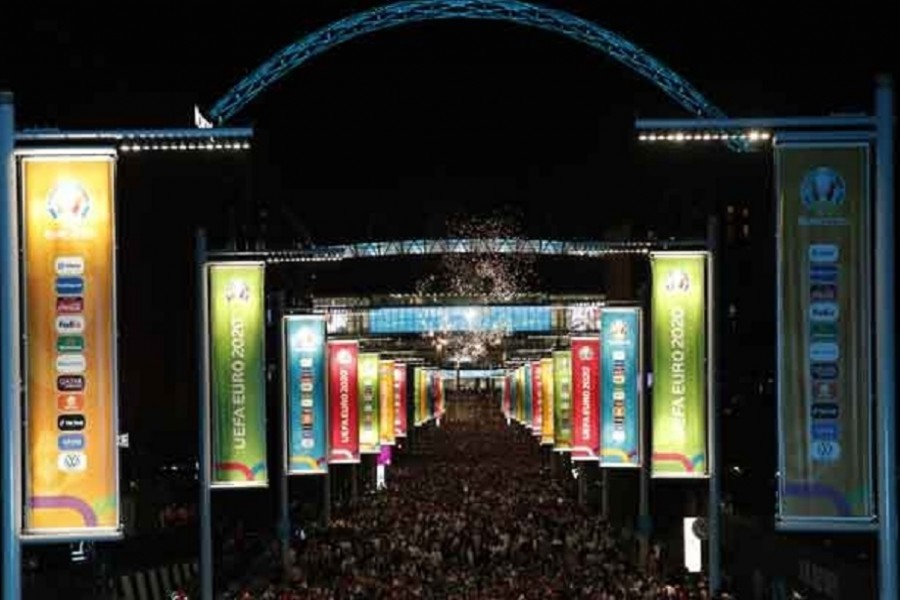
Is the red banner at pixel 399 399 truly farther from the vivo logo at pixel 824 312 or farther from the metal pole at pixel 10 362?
the vivo logo at pixel 824 312

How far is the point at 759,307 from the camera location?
80.6 metres

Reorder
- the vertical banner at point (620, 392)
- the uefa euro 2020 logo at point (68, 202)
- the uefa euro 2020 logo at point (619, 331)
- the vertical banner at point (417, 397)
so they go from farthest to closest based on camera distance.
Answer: the vertical banner at point (417, 397)
the vertical banner at point (620, 392)
the uefa euro 2020 logo at point (619, 331)
the uefa euro 2020 logo at point (68, 202)

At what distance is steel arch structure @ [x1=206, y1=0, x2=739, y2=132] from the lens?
8438 cm

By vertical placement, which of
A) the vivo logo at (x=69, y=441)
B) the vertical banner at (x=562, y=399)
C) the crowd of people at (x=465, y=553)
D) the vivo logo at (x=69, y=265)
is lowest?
the crowd of people at (x=465, y=553)

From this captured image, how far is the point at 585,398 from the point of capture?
40.2 metres

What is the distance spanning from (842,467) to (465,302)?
466ft

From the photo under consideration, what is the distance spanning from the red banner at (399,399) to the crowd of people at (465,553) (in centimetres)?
296

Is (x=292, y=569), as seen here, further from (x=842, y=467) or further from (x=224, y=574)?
(x=842, y=467)

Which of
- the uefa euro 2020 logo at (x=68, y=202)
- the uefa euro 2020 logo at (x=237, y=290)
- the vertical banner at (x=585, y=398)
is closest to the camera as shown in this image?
the uefa euro 2020 logo at (x=68, y=202)

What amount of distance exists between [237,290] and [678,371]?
665 centimetres

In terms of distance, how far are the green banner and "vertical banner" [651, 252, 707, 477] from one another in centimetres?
584

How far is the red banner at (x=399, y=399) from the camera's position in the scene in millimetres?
72312

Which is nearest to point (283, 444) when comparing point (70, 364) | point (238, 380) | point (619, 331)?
point (619, 331)

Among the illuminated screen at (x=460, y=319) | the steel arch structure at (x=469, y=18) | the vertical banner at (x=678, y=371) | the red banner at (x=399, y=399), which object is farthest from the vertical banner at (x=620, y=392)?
the illuminated screen at (x=460, y=319)
